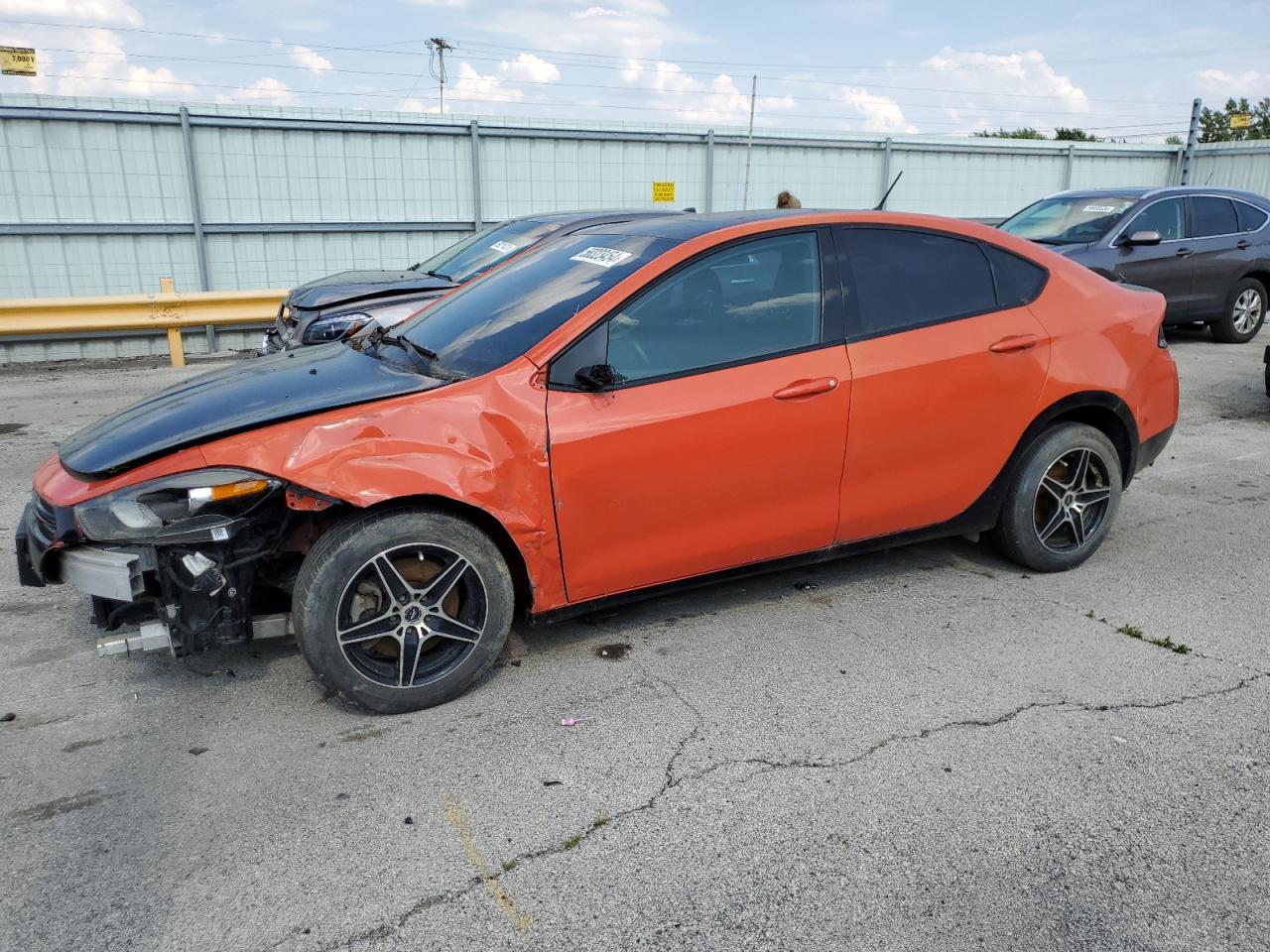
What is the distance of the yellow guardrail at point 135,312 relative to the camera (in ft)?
36.2

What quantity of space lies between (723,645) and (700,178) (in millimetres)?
12966

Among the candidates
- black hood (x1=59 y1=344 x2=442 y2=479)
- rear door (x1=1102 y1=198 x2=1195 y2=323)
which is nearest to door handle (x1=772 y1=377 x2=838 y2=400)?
black hood (x1=59 y1=344 x2=442 y2=479)

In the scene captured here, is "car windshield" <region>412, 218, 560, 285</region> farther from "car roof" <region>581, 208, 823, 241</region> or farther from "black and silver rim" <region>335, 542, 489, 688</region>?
"black and silver rim" <region>335, 542, 489, 688</region>

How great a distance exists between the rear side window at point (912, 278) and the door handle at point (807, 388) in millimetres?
306

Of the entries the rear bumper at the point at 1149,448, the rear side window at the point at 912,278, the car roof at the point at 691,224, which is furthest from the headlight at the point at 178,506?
the rear bumper at the point at 1149,448

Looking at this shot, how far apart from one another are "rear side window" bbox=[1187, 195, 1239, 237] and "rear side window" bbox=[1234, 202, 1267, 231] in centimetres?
9

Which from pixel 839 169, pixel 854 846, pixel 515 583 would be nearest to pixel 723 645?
pixel 515 583

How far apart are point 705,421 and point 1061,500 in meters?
2.05

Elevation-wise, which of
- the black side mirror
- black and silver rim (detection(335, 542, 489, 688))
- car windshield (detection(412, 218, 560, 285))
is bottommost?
black and silver rim (detection(335, 542, 489, 688))

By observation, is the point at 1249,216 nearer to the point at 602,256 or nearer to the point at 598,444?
the point at 602,256

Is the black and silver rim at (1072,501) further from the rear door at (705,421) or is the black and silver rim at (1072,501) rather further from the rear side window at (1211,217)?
the rear side window at (1211,217)

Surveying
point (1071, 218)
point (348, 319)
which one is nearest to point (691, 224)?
point (348, 319)

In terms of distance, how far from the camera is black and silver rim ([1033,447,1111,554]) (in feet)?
15.0

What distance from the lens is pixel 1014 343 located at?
4.27 metres
